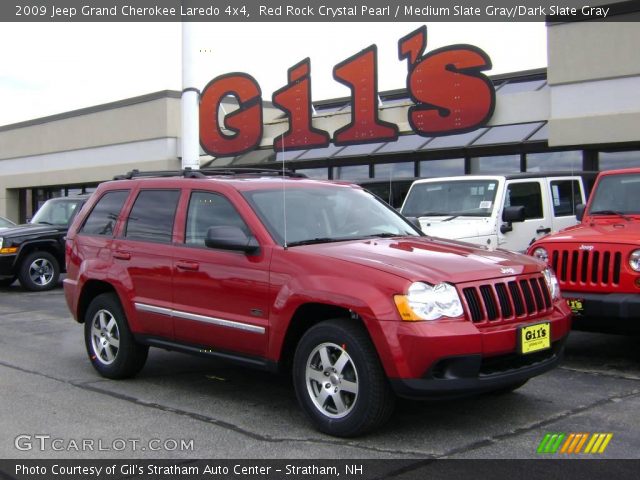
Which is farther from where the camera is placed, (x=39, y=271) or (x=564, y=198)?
(x=39, y=271)

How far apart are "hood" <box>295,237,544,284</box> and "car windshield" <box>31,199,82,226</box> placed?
10.7 m

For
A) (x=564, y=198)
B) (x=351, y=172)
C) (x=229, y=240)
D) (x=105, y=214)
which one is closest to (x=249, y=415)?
(x=229, y=240)

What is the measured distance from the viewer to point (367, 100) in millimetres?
19594

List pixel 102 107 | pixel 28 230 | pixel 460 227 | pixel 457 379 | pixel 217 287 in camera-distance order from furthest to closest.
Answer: pixel 102 107
pixel 28 230
pixel 460 227
pixel 217 287
pixel 457 379

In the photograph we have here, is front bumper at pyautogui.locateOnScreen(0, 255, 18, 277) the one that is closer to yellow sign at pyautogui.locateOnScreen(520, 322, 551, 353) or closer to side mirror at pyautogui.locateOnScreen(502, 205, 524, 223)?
side mirror at pyautogui.locateOnScreen(502, 205, 524, 223)

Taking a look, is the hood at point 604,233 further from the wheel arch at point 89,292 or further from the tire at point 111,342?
the wheel arch at point 89,292

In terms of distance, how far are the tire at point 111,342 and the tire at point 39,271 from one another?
7.66 meters

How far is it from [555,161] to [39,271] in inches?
437

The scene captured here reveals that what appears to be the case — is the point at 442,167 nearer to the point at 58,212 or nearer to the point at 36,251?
the point at 58,212

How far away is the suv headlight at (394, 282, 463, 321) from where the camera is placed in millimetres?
4539

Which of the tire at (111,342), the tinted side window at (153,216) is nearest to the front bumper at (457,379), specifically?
the tinted side window at (153,216)

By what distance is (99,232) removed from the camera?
6.93 metres

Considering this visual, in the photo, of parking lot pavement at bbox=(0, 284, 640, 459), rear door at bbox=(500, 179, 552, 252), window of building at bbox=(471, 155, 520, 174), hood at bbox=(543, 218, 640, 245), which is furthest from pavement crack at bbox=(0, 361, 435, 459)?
window of building at bbox=(471, 155, 520, 174)

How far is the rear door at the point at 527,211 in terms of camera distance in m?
9.44
